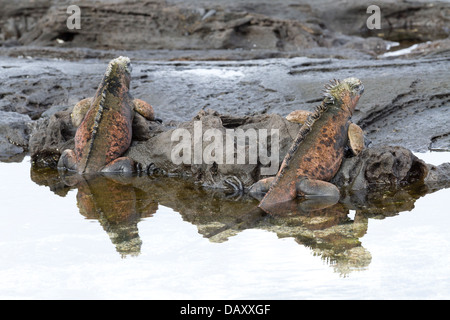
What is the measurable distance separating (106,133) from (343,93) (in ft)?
9.14

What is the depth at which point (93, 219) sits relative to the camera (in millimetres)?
6254

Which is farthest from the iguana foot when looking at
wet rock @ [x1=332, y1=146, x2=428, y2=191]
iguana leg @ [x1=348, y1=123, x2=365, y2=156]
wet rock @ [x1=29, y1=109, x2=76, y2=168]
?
wet rock @ [x1=29, y1=109, x2=76, y2=168]

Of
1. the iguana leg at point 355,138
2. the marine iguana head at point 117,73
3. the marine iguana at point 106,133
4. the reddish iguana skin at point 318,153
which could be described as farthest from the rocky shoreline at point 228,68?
the marine iguana head at point 117,73

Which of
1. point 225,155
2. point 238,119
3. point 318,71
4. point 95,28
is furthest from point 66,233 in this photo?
point 95,28

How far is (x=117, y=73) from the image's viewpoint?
828 cm

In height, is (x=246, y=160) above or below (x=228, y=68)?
above

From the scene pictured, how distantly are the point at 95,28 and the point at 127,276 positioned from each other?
1429cm

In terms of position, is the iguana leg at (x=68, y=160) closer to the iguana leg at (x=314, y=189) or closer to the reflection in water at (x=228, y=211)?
the reflection in water at (x=228, y=211)

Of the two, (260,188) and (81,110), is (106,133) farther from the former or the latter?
(260,188)

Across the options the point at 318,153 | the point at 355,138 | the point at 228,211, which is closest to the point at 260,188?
the point at 228,211

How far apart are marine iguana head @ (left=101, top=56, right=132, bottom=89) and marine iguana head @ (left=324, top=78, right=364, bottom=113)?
2.67 m

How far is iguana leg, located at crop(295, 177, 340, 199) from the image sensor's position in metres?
6.52

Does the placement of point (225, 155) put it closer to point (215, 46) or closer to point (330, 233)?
point (330, 233)

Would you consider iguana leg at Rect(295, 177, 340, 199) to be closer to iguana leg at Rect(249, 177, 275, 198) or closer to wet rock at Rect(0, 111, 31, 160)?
iguana leg at Rect(249, 177, 275, 198)
